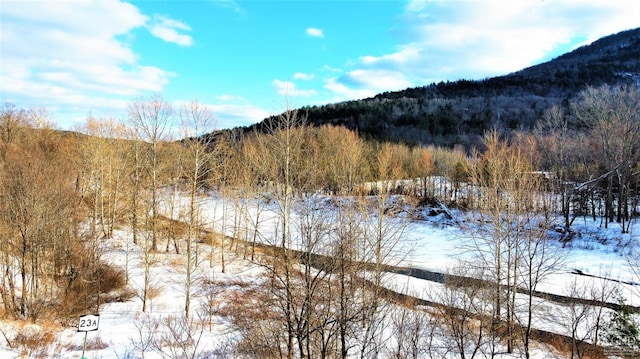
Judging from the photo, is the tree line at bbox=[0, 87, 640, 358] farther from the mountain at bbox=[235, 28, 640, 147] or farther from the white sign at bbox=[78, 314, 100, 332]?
the mountain at bbox=[235, 28, 640, 147]

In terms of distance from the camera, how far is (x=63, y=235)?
76.8 ft

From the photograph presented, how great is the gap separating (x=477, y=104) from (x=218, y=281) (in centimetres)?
11491

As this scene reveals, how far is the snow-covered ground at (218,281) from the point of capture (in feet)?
55.1

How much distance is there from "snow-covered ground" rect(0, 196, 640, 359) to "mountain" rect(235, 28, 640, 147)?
171 feet

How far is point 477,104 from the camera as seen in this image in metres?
123

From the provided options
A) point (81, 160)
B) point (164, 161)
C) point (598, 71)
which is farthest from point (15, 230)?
point (598, 71)

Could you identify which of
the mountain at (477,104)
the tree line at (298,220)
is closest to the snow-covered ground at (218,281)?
the tree line at (298,220)

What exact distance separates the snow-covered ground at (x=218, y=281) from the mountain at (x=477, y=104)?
52.1m

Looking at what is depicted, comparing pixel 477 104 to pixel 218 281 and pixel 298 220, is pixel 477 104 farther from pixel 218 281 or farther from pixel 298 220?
pixel 218 281

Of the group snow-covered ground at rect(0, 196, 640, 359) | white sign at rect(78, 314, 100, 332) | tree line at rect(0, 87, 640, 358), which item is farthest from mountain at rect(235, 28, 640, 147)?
white sign at rect(78, 314, 100, 332)

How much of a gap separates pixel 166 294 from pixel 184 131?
1112 cm

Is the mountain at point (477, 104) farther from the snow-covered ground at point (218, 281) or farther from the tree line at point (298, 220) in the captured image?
the snow-covered ground at point (218, 281)

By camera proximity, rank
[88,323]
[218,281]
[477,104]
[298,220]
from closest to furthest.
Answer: [88,323], [218,281], [298,220], [477,104]

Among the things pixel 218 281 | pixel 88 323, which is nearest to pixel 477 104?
pixel 218 281
